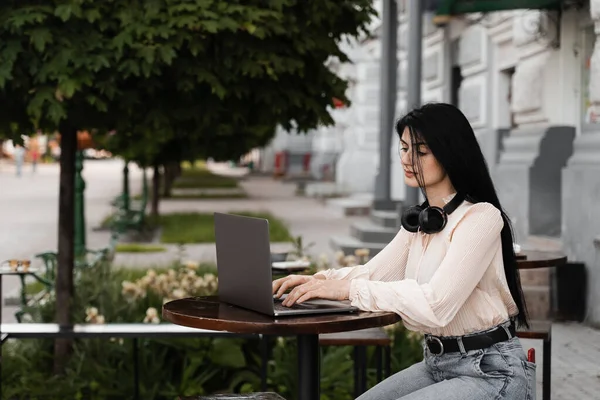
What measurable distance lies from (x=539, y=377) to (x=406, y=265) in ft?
12.5

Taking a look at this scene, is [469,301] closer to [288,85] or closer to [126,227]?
[288,85]

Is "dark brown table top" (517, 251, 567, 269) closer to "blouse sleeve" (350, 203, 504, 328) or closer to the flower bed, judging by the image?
the flower bed

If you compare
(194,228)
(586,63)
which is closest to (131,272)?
(586,63)

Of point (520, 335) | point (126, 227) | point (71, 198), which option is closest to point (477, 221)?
point (520, 335)

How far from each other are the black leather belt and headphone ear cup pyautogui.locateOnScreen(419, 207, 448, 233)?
0.33 metres

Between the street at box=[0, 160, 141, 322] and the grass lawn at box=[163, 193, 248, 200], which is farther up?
the grass lawn at box=[163, 193, 248, 200]

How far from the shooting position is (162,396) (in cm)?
682

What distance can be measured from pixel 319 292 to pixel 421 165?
0.51 meters

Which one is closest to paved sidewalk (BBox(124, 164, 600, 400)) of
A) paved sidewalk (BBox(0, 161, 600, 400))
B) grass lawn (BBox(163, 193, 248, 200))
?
paved sidewalk (BBox(0, 161, 600, 400))

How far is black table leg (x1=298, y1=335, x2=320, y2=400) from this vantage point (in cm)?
369

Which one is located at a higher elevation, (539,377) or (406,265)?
(406,265)

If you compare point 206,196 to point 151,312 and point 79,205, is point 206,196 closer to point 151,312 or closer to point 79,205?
point 79,205

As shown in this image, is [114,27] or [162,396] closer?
[114,27]

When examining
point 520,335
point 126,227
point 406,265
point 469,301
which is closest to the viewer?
point 469,301
